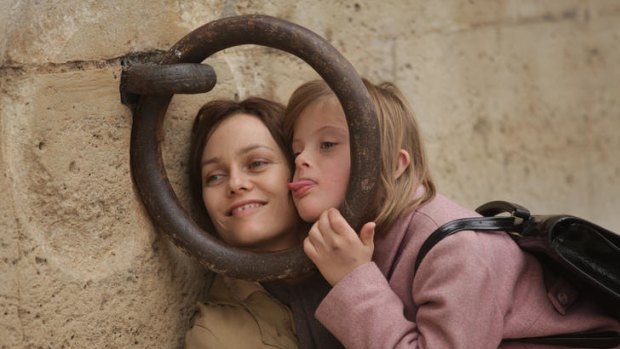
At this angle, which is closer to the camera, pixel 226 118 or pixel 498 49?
pixel 226 118

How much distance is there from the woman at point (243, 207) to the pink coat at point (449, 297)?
174 millimetres

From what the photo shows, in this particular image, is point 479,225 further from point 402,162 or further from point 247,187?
point 247,187

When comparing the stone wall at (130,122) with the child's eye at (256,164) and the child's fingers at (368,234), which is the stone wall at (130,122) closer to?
the child's eye at (256,164)

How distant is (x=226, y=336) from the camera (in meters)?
1.43

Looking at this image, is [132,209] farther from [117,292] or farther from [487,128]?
[487,128]

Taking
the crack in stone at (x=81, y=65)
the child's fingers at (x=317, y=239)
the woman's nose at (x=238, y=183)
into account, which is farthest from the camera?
the woman's nose at (x=238, y=183)

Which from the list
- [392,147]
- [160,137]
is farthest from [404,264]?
[160,137]

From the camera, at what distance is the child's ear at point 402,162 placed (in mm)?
1419

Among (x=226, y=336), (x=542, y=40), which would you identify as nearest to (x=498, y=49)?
(x=542, y=40)

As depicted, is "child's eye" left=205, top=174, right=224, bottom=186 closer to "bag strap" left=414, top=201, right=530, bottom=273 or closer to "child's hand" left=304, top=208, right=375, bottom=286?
"child's hand" left=304, top=208, right=375, bottom=286

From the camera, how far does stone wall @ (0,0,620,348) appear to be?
4.06ft

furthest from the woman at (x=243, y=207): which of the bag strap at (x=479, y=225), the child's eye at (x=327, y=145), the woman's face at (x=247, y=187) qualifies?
the bag strap at (x=479, y=225)

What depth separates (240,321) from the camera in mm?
1463

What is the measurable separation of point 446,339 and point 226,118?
547mm
